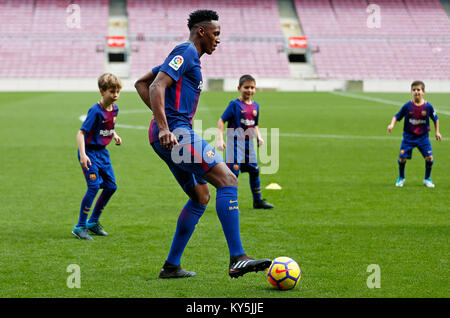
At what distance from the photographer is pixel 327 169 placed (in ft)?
41.7

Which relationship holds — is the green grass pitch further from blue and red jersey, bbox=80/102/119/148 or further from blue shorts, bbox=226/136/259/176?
blue and red jersey, bbox=80/102/119/148

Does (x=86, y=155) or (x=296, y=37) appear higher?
(x=296, y=37)

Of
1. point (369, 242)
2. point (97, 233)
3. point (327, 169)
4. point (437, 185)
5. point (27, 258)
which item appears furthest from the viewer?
point (327, 169)

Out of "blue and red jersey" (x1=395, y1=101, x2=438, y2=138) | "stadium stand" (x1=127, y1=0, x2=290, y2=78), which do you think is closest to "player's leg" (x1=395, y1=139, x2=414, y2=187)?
"blue and red jersey" (x1=395, y1=101, x2=438, y2=138)

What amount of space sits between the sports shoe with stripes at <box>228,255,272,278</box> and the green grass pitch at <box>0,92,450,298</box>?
153 millimetres

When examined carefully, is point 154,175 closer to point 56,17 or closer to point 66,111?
point 66,111

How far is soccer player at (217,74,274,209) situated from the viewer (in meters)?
8.95

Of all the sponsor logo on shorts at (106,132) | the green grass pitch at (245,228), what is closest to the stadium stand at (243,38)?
the green grass pitch at (245,228)

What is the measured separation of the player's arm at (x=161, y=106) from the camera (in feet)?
16.0

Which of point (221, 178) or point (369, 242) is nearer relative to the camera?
point (221, 178)

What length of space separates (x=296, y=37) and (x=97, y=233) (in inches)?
2003
